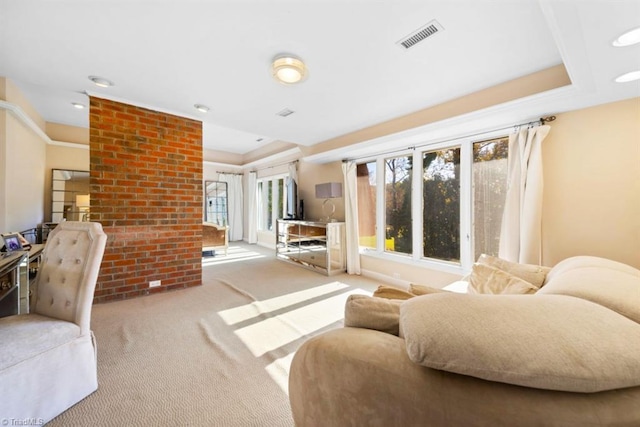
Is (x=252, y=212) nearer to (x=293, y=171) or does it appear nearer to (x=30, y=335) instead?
(x=293, y=171)

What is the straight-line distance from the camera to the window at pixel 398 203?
3.75 m

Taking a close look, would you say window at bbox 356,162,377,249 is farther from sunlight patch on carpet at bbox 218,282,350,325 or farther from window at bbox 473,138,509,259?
window at bbox 473,138,509,259

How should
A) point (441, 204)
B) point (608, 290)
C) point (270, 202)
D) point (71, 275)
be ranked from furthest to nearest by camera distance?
point (270, 202) < point (441, 204) < point (71, 275) < point (608, 290)

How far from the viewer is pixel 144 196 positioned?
10.1 ft

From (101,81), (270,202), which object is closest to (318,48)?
(101,81)

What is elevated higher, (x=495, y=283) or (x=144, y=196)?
(x=144, y=196)

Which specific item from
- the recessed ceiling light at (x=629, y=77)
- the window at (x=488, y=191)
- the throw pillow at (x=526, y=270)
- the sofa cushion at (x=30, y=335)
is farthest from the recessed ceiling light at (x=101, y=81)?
the recessed ceiling light at (x=629, y=77)

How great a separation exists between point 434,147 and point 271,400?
339 centimetres

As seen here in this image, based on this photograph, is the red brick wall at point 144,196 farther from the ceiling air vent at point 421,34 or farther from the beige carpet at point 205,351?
the ceiling air vent at point 421,34

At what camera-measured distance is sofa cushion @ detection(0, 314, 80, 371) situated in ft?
3.88

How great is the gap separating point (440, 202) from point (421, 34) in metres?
2.22

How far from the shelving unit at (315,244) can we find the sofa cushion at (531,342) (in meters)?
3.59

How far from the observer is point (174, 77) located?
7.51ft

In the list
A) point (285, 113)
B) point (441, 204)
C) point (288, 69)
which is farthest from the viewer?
point (441, 204)
